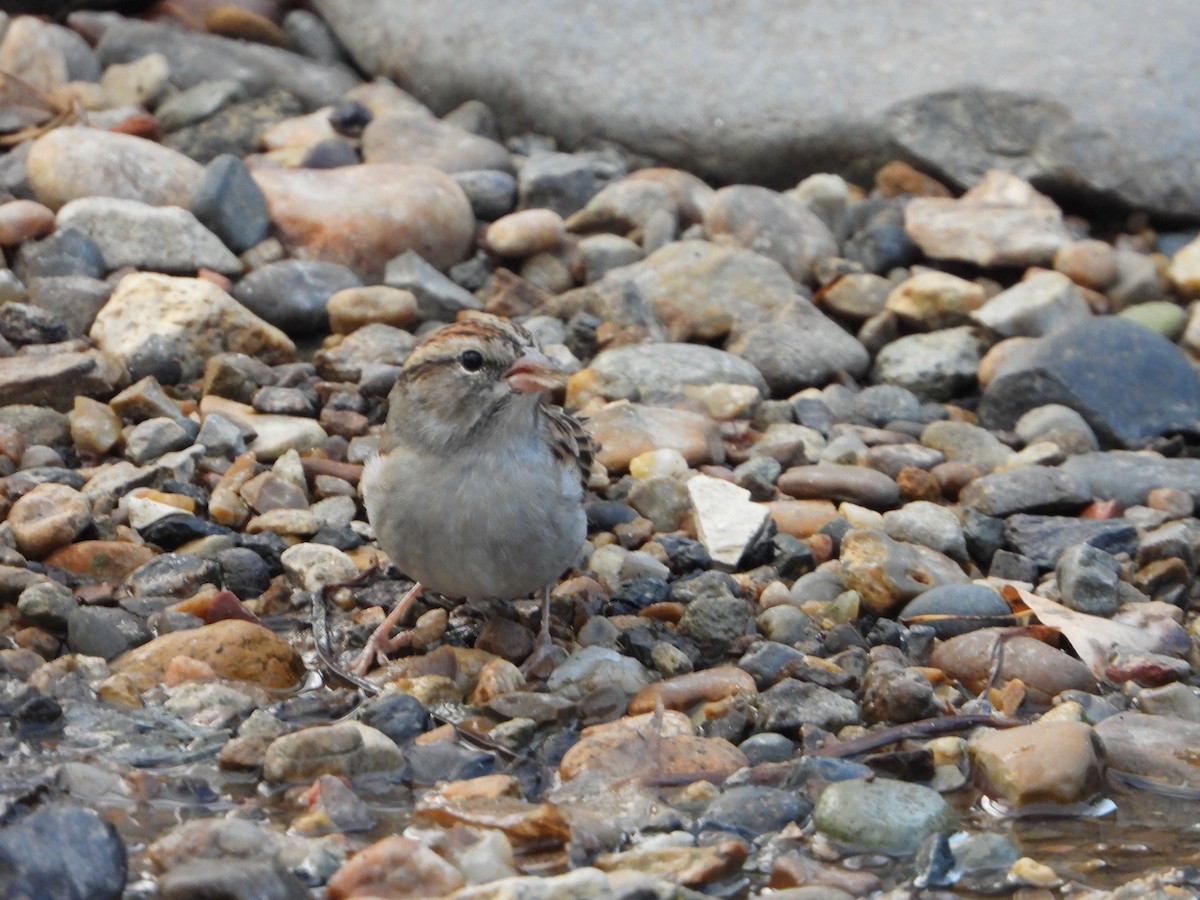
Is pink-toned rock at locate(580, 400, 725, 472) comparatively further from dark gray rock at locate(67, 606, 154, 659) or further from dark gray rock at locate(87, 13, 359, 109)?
dark gray rock at locate(87, 13, 359, 109)

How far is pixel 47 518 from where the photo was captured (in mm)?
5859

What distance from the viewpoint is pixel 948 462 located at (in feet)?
22.7

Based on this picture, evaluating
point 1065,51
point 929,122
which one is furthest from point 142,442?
point 1065,51

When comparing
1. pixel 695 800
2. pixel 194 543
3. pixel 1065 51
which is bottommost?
pixel 194 543

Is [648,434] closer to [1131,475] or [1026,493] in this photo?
[1026,493]

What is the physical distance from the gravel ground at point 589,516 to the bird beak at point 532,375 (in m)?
0.88

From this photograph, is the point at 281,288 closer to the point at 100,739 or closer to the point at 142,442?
the point at 142,442

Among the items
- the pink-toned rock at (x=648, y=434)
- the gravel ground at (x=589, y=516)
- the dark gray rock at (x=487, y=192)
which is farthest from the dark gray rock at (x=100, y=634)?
the dark gray rock at (x=487, y=192)

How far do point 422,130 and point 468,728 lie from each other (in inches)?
194

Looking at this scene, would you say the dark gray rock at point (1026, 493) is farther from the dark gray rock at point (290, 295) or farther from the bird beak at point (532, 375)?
the dark gray rock at point (290, 295)

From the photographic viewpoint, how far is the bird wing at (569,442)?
214 inches

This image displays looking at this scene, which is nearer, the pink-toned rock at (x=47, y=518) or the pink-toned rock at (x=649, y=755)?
the pink-toned rock at (x=649, y=755)

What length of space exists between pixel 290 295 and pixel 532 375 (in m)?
2.80

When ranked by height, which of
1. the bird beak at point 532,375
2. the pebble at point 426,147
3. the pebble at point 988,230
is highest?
the bird beak at point 532,375
